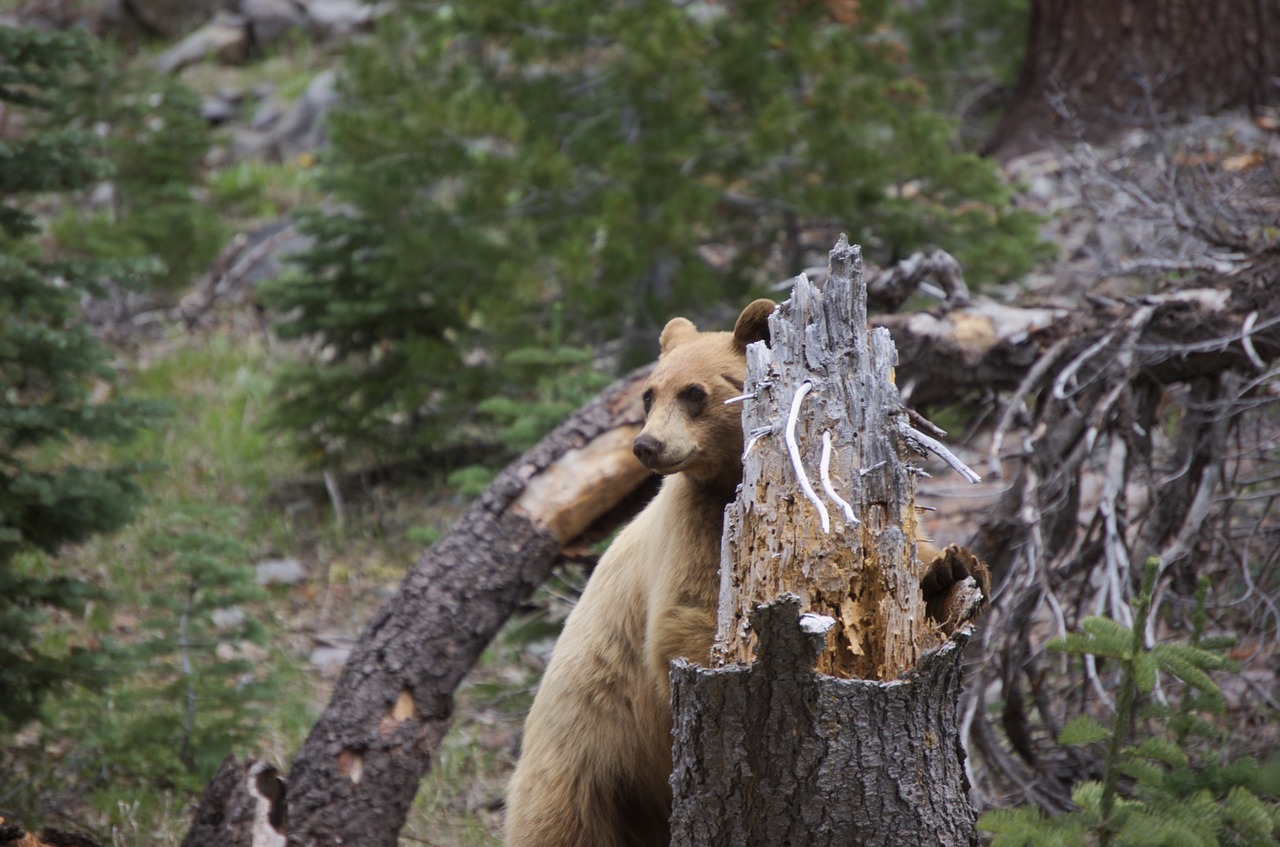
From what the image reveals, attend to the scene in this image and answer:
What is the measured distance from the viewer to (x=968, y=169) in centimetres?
680

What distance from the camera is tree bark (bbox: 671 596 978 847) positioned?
7.45 ft

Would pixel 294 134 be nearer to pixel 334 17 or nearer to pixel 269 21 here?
pixel 334 17

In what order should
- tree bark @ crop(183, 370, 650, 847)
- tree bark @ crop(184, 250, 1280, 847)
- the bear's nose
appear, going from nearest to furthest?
the bear's nose < tree bark @ crop(183, 370, 650, 847) < tree bark @ crop(184, 250, 1280, 847)

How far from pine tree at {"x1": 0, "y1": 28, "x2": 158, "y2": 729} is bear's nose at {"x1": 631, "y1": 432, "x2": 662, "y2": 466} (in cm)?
291

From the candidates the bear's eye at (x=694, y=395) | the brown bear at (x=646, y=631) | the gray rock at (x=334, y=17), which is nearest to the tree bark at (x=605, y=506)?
the brown bear at (x=646, y=631)

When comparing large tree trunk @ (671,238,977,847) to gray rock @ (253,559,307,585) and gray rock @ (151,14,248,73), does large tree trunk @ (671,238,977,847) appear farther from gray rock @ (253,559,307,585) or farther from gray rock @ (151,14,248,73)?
gray rock @ (151,14,248,73)

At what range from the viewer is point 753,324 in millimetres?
3209

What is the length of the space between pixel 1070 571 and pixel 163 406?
403 centimetres

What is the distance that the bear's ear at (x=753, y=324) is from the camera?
3130 millimetres

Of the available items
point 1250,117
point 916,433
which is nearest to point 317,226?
point 916,433

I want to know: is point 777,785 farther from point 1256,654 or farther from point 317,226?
point 317,226

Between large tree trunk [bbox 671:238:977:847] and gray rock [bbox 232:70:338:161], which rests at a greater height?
gray rock [bbox 232:70:338:161]

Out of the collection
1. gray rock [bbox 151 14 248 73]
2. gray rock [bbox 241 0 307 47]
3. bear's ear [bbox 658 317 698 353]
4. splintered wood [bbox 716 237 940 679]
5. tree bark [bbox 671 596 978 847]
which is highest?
gray rock [bbox 241 0 307 47]

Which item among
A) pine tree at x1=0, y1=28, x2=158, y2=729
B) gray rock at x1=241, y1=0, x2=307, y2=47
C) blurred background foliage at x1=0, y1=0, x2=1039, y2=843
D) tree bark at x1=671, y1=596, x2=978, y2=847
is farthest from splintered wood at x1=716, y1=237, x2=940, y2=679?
gray rock at x1=241, y1=0, x2=307, y2=47
